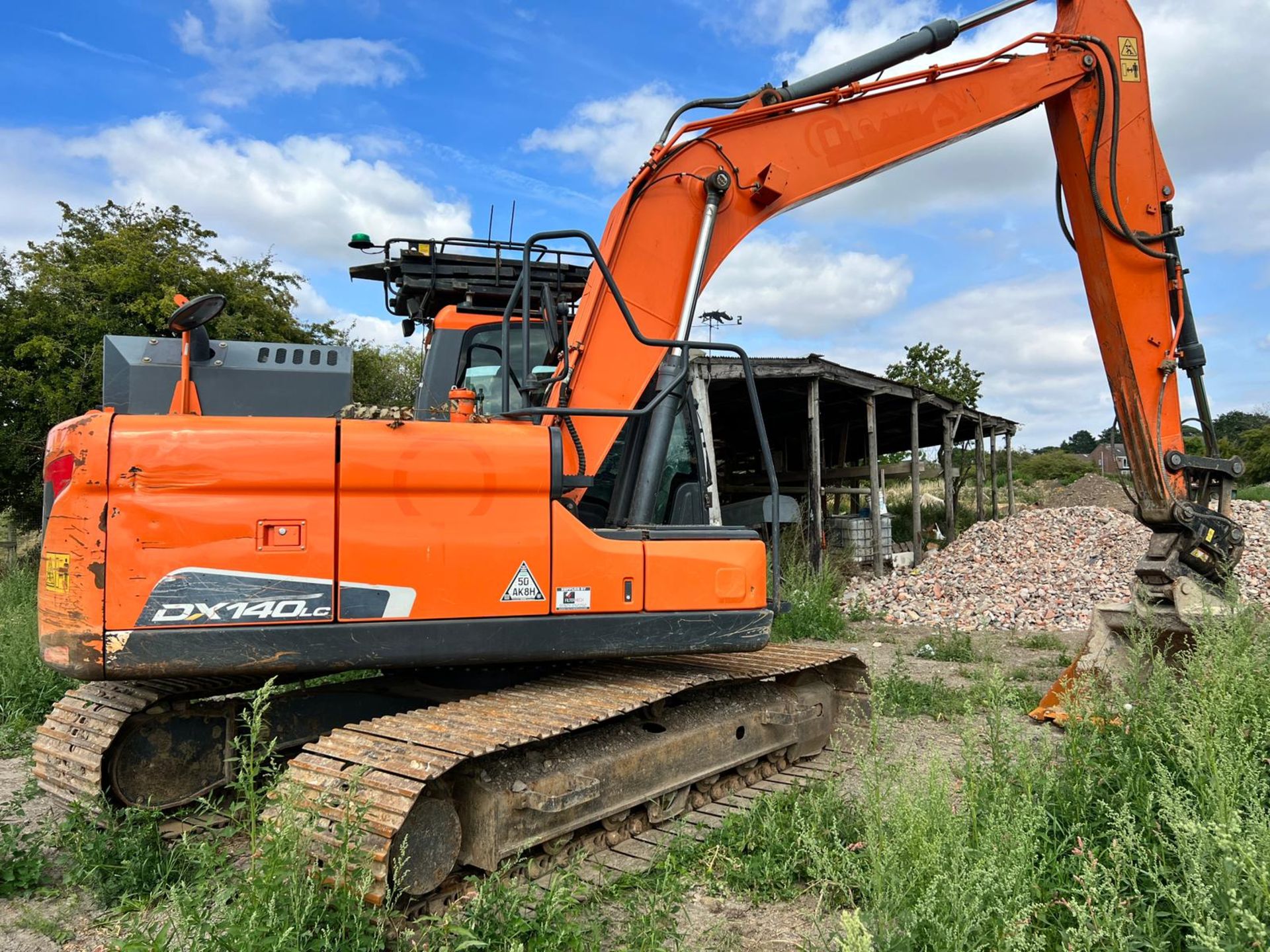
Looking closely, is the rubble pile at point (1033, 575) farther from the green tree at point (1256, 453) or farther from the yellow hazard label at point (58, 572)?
the green tree at point (1256, 453)

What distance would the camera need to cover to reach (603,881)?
3.68 meters

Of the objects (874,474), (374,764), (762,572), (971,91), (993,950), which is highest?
(971,91)

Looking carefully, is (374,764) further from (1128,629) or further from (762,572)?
(1128,629)

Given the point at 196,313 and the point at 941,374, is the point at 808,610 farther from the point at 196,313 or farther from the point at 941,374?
the point at 941,374

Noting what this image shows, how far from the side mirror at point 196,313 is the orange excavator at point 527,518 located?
1.1 inches

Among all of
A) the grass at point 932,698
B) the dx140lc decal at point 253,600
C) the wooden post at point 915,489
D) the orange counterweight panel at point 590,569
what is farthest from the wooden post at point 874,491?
the dx140lc decal at point 253,600

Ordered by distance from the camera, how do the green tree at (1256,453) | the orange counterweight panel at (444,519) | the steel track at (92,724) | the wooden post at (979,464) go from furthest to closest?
1. the green tree at (1256,453)
2. the wooden post at (979,464)
3. the steel track at (92,724)
4. the orange counterweight panel at (444,519)

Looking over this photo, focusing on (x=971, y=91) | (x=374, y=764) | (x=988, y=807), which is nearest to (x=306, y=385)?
(x=374, y=764)

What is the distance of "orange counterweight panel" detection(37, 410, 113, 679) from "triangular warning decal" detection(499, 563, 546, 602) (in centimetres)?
153

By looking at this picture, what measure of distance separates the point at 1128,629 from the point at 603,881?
12.1 feet

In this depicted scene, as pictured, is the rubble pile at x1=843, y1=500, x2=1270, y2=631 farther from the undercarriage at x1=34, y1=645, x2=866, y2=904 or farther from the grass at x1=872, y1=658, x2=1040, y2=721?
the undercarriage at x1=34, y1=645, x2=866, y2=904

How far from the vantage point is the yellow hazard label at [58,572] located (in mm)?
3428

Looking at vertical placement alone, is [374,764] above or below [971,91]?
below

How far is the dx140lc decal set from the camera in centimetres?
338
